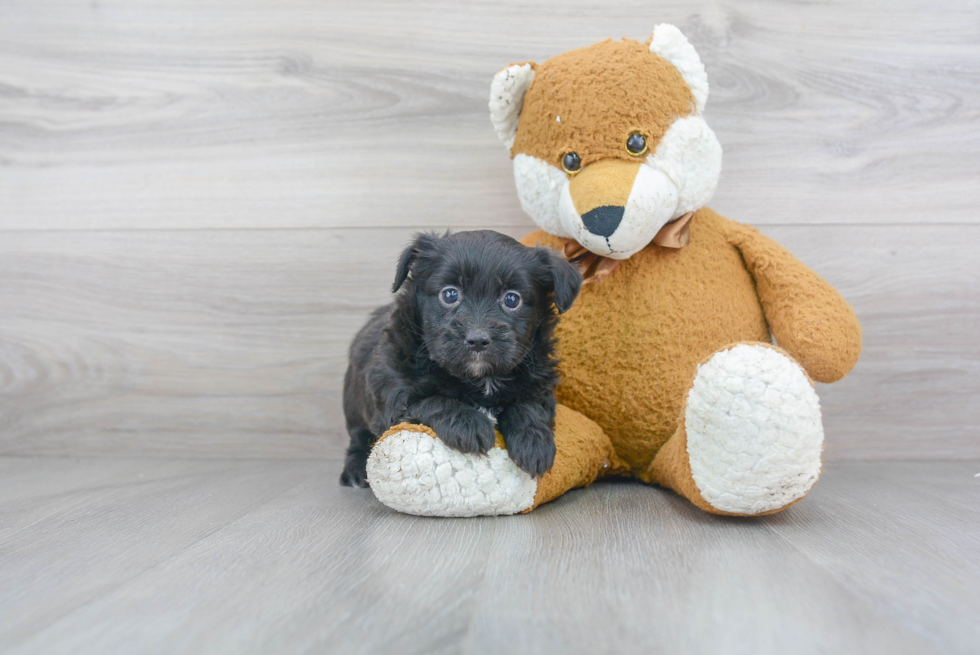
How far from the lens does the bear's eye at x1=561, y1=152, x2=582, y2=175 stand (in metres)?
1.49

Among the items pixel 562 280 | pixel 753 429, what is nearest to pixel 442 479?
pixel 562 280

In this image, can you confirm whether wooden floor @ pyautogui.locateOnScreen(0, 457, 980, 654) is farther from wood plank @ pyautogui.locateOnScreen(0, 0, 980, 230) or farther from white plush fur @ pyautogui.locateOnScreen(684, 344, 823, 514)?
wood plank @ pyautogui.locateOnScreen(0, 0, 980, 230)

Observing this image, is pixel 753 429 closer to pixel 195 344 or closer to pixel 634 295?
pixel 634 295

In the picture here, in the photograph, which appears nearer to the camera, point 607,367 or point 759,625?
point 759,625

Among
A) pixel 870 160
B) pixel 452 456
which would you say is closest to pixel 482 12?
pixel 870 160

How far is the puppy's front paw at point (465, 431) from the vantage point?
1265mm

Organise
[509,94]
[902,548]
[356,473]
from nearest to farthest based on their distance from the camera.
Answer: [902,548] < [509,94] < [356,473]

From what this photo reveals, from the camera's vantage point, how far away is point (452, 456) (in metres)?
1.28

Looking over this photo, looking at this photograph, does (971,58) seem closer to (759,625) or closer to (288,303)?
(759,625)

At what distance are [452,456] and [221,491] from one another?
694mm

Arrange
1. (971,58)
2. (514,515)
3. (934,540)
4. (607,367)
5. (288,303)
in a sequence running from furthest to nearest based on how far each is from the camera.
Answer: (288,303) < (971,58) < (607,367) < (514,515) < (934,540)

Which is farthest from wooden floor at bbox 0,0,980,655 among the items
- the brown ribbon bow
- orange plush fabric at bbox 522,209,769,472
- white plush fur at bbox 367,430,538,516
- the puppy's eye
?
the puppy's eye

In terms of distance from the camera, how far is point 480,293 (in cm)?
133

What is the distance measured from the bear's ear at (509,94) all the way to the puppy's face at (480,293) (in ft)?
1.18
